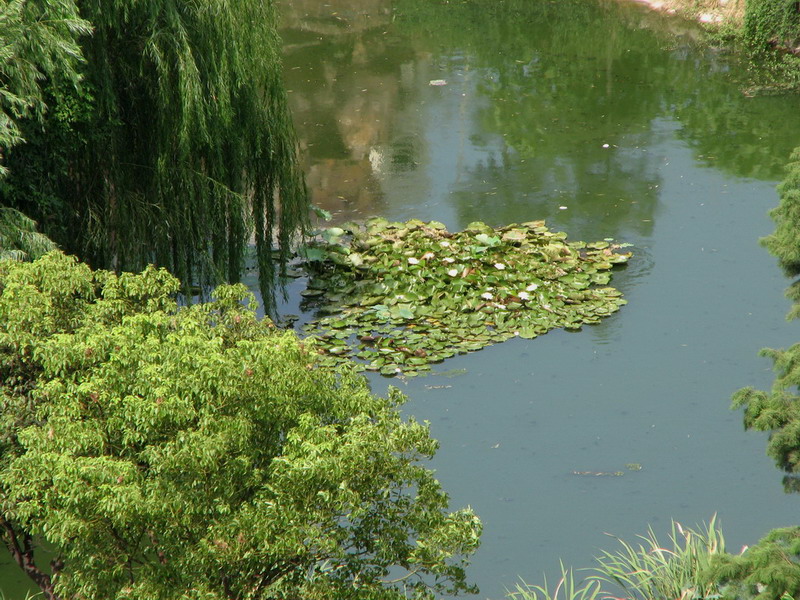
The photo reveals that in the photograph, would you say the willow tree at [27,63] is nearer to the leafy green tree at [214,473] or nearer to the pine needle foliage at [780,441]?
the leafy green tree at [214,473]

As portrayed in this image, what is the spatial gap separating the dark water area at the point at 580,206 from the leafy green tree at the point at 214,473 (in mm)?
2895

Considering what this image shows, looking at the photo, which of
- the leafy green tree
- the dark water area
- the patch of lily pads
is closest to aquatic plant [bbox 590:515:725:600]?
the dark water area

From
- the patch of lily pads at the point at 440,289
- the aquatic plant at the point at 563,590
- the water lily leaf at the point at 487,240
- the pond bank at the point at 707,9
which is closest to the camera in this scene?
the aquatic plant at the point at 563,590

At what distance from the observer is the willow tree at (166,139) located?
1101 cm

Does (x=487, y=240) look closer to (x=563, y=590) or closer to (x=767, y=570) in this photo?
(x=563, y=590)

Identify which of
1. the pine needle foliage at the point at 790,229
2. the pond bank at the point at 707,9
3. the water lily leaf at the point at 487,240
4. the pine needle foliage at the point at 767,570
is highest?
the pine needle foliage at the point at 790,229

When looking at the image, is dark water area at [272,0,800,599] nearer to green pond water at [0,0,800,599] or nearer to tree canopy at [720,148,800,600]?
green pond water at [0,0,800,599]

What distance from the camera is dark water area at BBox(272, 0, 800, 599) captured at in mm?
10570

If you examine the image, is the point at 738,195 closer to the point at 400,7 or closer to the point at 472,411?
the point at 472,411

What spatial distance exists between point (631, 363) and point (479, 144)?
859cm

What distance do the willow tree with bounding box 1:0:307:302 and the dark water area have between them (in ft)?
7.32

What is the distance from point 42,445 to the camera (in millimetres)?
6656

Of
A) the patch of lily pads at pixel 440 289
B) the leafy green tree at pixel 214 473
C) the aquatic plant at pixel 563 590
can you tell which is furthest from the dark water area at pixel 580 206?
the leafy green tree at pixel 214 473

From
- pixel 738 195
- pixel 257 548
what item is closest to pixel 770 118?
pixel 738 195
